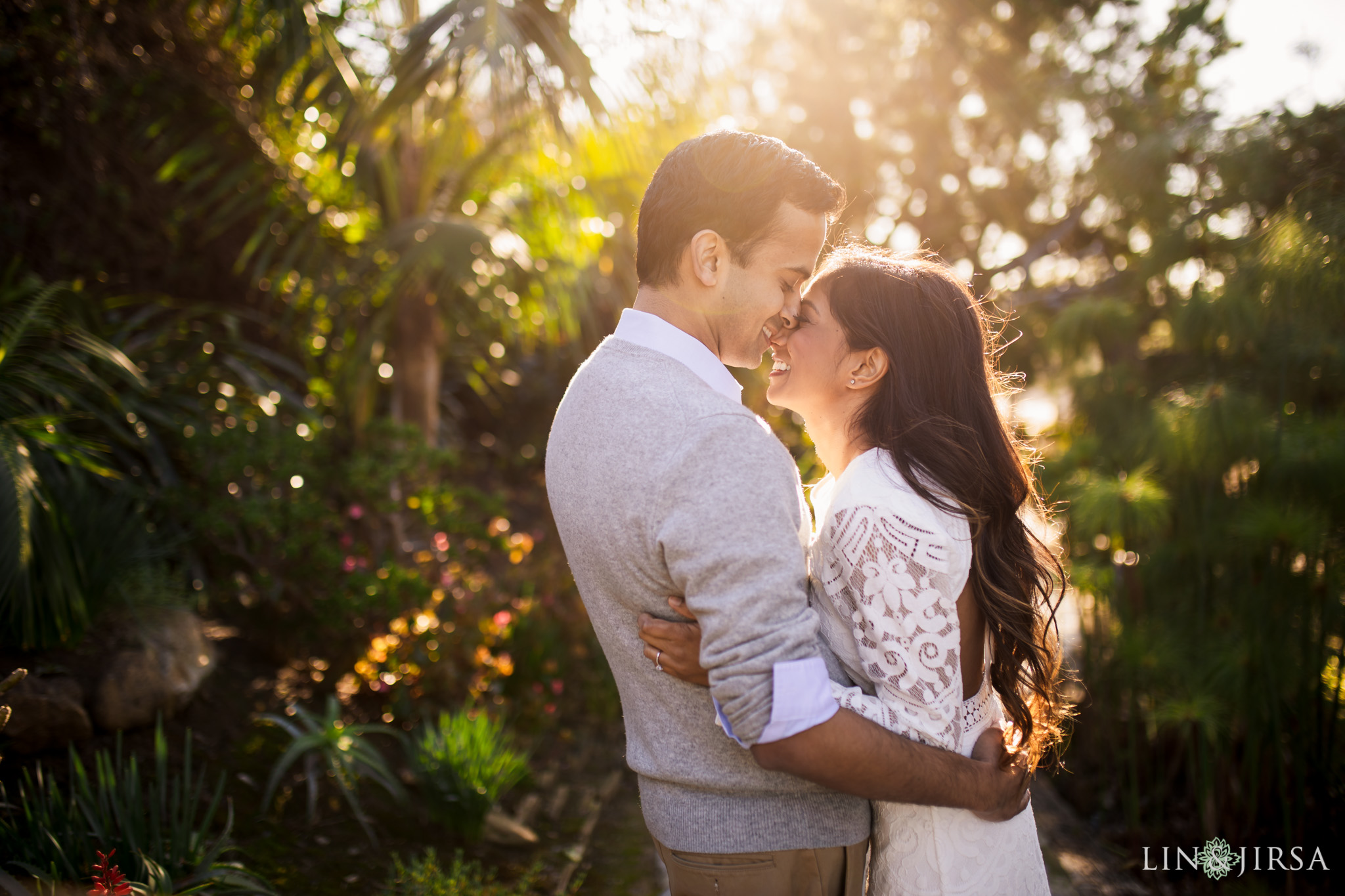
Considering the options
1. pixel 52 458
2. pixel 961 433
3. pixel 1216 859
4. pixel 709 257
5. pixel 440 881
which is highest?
pixel 709 257

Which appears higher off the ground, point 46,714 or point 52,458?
point 52,458

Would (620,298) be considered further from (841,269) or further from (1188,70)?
(1188,70)

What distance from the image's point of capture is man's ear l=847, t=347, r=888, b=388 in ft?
5.08

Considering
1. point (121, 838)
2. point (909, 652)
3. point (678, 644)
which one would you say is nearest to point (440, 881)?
point (121, 838)

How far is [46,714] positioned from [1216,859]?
5270mm

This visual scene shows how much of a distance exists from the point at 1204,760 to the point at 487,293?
185 inches

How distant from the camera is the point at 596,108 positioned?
14.9ft

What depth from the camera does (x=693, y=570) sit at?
1.05 metres

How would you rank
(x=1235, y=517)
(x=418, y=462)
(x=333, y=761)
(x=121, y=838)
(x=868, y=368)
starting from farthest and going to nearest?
(x=418, y=462) < (x=1235, y=517) < (x=333, y=761) < (x=121, y=838) < (x=868, y=368)

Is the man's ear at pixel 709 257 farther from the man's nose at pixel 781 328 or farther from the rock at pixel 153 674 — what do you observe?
the rock at pixel 153 674

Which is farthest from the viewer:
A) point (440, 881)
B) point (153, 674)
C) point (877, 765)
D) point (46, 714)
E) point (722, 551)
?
point (153, 674)

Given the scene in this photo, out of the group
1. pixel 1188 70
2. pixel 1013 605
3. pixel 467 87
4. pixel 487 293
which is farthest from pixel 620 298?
pixel 1188 70

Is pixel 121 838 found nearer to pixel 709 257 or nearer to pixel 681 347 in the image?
pixel 681 347

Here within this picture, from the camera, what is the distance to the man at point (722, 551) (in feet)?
3.46
